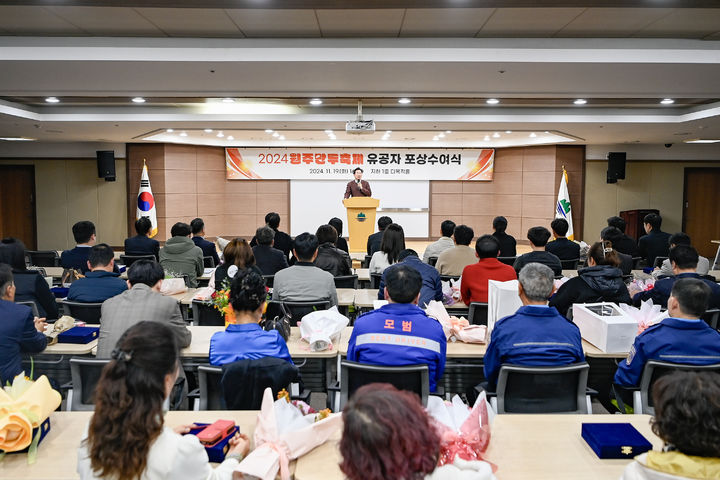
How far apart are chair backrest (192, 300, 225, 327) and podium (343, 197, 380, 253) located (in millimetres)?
6272

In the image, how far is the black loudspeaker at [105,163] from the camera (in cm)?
1324

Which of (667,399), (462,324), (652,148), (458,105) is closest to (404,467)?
(667,399)

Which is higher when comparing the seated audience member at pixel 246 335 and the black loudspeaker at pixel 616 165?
the black loudspeaker at pixel 616 165

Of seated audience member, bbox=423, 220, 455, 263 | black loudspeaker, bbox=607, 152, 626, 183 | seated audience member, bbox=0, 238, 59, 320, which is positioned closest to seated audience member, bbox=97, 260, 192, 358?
seated audience member, bbox=0, 238, 59, 320

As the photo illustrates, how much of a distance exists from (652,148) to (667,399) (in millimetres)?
14351

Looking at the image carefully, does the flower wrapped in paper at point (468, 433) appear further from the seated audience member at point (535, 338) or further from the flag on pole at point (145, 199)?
the flag on pole at point (145, 199)

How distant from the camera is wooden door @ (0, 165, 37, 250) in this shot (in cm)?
1392

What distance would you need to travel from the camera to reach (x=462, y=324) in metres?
3.51

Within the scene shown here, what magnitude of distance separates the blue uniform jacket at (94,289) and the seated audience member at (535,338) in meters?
2.84

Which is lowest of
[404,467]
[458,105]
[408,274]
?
[404,467]

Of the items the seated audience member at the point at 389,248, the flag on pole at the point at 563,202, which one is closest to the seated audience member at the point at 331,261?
the seated audience member at the point at 389,248

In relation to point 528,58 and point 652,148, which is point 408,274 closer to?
point 528,58

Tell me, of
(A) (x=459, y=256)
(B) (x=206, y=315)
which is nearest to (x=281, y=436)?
(B) (x=206, y=315)

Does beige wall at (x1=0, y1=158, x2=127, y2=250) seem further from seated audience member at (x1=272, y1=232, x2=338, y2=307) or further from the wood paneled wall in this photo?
seated audience member at (x1=272, y1=232, x2=338, y2=307)
